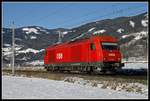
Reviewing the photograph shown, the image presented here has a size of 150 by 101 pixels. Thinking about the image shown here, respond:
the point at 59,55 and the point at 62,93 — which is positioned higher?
the point at 59,55

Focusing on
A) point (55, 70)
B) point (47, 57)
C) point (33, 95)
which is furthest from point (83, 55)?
point (33, 95)

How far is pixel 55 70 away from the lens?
47500 millimetres

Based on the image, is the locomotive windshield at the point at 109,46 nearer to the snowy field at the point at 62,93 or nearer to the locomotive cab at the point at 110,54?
the locomotive cab at the point at 110,54

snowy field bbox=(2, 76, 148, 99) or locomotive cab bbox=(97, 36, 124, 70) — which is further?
locomotive cab bbox=(97, 36, 124, 70)

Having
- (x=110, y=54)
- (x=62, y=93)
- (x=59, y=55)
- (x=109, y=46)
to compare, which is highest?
(x=109, y=46)

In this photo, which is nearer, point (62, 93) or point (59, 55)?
point (62, 93)

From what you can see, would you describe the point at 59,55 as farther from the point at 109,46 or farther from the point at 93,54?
the point at 109,46

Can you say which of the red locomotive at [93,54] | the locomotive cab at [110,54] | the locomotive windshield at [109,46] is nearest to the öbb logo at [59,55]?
the red locomotive at [93,54]

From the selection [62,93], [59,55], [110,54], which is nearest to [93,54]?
[110,54]

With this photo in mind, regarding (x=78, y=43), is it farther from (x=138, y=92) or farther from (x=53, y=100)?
(x=53, y=100)

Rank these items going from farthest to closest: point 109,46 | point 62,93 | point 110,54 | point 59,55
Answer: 1. point 59,55
2. point 109,46
3. point 110,54
4. point 62,93

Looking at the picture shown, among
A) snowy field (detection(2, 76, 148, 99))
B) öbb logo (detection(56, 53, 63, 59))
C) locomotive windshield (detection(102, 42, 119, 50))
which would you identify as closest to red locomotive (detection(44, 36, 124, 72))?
locomotive windshield (detection(102, 42, 119, 50))

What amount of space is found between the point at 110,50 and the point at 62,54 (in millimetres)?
9953

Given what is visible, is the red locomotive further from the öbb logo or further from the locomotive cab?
the öbb logo
